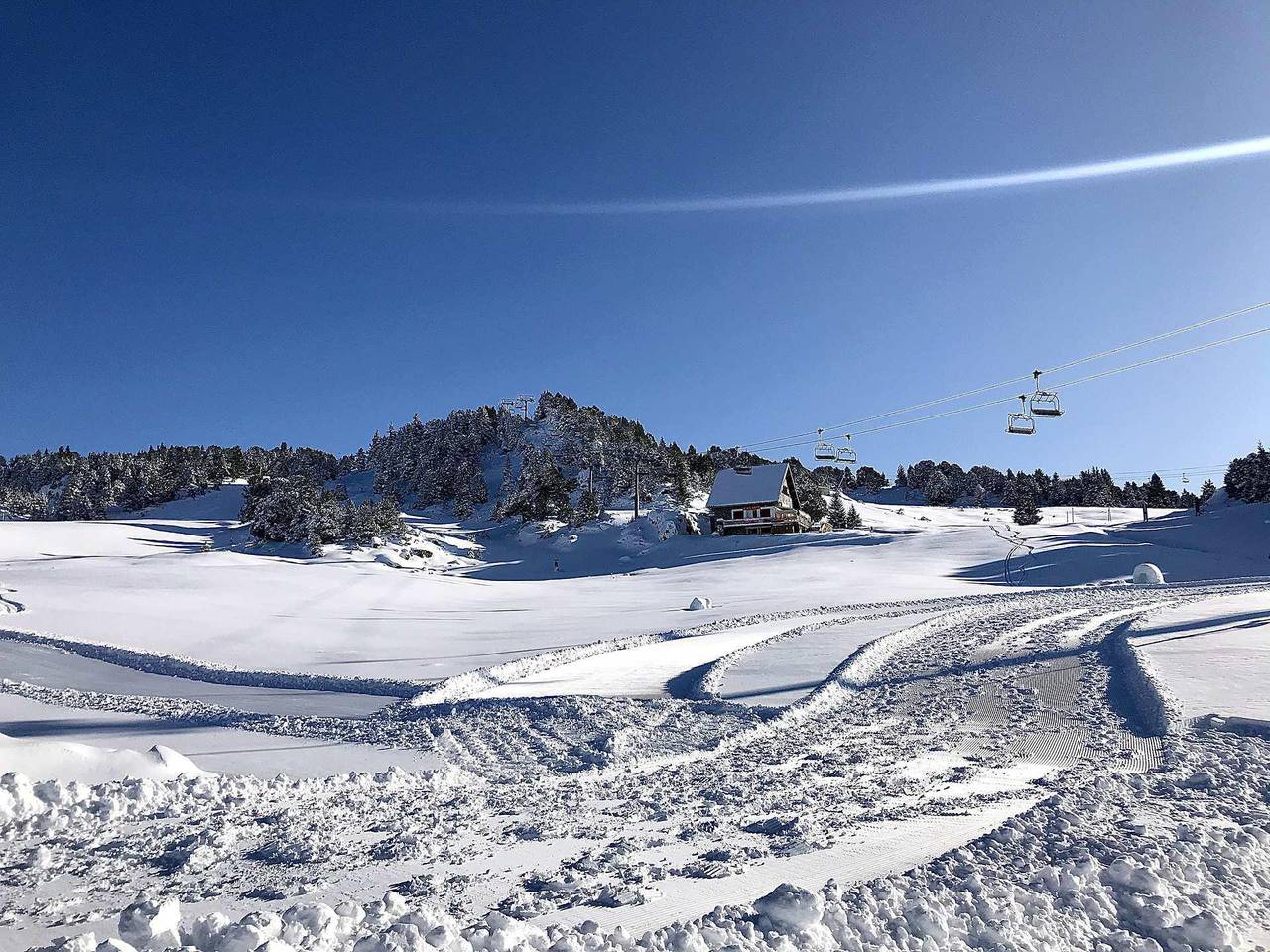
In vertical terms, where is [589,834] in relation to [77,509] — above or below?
below

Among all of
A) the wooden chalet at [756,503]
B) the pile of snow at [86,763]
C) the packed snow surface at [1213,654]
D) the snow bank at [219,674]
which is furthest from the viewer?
the wooden chalet at [756,503]

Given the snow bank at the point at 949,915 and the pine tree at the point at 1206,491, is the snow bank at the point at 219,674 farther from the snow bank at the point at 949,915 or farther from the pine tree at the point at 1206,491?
the pine tree at the point at 1206,491

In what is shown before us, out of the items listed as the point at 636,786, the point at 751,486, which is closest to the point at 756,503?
the point at 751,486

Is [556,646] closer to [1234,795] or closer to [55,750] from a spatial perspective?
[55,750]

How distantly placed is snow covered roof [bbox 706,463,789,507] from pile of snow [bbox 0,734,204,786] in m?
56.5

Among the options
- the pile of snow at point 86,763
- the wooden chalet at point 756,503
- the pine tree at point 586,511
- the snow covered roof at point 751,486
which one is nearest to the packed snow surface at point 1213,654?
the pile of snow at point 86,763

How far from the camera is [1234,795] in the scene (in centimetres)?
593

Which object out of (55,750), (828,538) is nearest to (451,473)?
(828,538)

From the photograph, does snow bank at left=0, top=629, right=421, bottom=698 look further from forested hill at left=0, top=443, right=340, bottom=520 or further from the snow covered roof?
forested hill at left=0, top=443, right=340, bottom=520

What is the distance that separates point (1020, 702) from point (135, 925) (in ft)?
33.8

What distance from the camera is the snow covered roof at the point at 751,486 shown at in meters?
62.3

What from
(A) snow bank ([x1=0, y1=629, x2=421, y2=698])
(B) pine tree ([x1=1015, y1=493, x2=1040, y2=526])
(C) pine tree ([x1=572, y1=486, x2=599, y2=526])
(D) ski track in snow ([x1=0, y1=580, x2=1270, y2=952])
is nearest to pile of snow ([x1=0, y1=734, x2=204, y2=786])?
(D) ski track in snow ([x1=0, y1=580, x2=1270, y2=952])

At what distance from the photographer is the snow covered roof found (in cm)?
6231

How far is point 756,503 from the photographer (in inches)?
2458
